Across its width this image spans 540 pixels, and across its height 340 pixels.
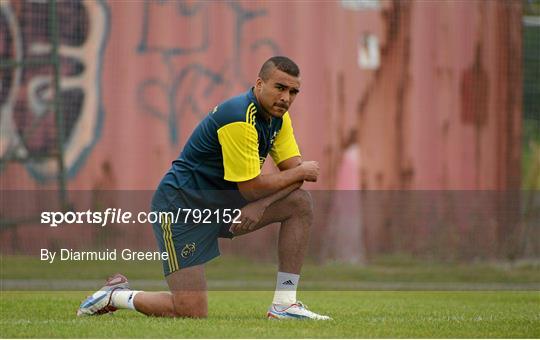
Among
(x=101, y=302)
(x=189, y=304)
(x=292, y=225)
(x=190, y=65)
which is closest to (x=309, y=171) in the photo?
(x=292, y=225)

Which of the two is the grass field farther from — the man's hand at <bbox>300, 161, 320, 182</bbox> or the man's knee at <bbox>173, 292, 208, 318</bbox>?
the man's hand at <bbox>300, 161, 320, 182</bbox>

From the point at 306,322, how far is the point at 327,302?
2722 millimetres

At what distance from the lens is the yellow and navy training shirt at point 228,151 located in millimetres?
7488

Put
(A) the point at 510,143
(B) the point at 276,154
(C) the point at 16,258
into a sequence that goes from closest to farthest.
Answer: (B) the point at 276,154, (C) the point at 16,258, (A) the point at 510,143

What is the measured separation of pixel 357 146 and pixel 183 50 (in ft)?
9.04

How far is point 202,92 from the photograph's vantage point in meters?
15.6

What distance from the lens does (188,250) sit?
778 centimetres

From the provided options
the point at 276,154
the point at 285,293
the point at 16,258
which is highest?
the point at 276,154

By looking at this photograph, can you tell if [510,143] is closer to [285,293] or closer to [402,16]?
[402,16]

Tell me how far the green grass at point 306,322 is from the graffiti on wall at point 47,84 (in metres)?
4.44

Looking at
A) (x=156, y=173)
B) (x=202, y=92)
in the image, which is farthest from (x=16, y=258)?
(x=202, y=92)

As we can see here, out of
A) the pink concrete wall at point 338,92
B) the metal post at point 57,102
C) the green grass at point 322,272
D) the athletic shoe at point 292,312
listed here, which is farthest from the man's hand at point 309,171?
the metal post at point 57,102

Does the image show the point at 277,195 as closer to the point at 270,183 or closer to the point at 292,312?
the point at 270,183

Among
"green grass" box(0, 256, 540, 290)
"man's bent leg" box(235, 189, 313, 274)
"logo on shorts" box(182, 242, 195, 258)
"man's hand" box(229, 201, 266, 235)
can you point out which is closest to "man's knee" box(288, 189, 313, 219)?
"man's bent leg" box(235, 189, 313, 274)
